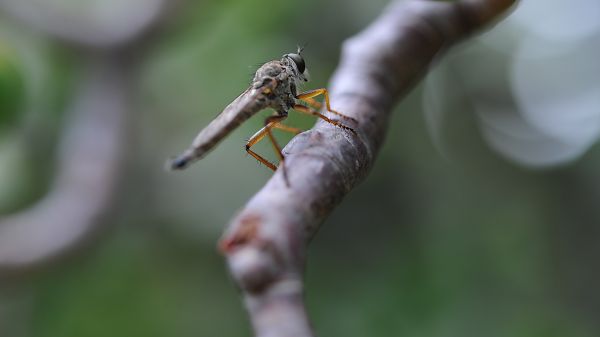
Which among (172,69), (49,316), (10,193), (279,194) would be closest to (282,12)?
(172,69)

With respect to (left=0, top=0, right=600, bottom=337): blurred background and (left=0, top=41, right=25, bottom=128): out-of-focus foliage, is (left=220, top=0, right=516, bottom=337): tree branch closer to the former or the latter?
(left=0, top=0, right=600, bottom=337): blurred background

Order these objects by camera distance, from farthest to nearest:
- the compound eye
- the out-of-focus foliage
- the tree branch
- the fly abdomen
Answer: the out-of-focus foliage < the compound eye < the fly abdomen < the tree branch

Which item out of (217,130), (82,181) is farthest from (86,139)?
(217,130)

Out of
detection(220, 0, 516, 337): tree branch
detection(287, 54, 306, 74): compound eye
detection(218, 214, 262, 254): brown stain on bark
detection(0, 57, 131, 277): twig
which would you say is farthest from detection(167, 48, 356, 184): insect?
detection(0, 57, 131, 277): twig

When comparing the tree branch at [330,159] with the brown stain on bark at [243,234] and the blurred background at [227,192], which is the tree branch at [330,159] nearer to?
the brown stain on bark at [243,234]

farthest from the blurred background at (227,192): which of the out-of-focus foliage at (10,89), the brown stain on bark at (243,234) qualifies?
the brown stain on bark at (243,234)

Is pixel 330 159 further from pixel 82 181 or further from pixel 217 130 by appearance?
pixel 82 181
